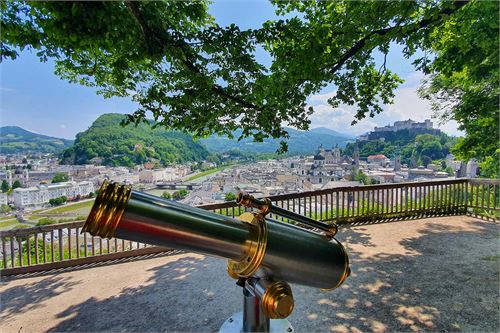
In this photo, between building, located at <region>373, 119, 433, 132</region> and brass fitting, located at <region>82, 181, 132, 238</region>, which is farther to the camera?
building, located at <region>373, 119, 433, 132</region>

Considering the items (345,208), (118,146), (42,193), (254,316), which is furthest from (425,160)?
(42,193)

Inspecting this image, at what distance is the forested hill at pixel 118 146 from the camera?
4039 mm

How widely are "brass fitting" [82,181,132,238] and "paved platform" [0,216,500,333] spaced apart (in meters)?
2.32

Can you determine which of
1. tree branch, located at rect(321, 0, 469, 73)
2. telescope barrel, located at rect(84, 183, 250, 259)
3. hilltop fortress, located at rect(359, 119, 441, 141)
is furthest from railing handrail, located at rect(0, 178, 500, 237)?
telescope barrel, located at rect(84, 183, 250, 259)

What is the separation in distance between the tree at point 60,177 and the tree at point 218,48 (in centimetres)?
137

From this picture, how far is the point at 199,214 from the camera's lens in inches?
25.1

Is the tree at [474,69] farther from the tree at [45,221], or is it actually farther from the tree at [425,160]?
the tree at [45,221]

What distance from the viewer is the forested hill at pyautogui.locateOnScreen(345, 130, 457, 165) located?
748cm

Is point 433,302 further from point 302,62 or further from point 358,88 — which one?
point 358,88

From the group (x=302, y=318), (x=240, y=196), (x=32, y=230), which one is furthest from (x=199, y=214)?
(x=32, y=230)

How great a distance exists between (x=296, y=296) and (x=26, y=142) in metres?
4.73

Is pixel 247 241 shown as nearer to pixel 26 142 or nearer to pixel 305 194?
pixel 305 194

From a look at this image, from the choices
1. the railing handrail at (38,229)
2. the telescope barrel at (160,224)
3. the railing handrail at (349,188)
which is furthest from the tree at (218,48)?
the telescope barrel at (160,224)

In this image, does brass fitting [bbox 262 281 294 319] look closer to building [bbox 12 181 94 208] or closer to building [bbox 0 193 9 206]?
building [bbox 12 181 94 208]
